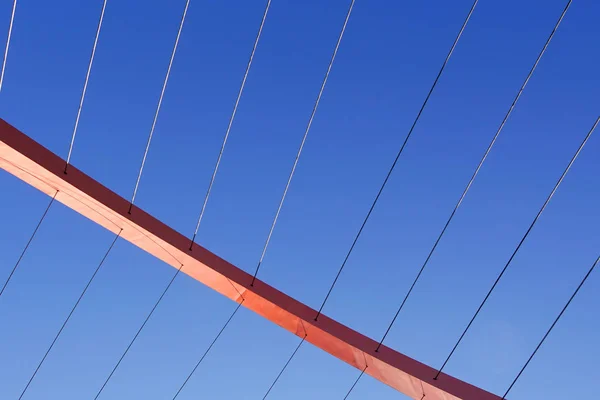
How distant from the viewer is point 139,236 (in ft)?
24.7

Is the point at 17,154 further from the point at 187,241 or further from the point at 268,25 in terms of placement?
the point at 268,25

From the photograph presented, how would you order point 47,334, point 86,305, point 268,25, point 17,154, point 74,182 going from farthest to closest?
point 47,334 < point 86,305 < point 268,25 < point 74,182 < point 17,154

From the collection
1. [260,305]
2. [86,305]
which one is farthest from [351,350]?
[86,305]

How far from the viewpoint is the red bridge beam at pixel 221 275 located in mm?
6902

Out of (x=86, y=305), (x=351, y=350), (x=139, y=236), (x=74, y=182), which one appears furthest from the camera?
(x=86, y=305)

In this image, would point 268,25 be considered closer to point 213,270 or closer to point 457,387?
point 213,270

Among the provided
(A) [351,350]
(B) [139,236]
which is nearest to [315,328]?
(A) [351,350]

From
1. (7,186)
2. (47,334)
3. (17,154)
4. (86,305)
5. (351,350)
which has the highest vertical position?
(17,154)

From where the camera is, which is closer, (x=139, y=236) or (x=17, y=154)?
(x=17, y=154)

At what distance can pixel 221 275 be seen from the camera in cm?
780

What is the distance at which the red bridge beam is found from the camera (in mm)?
6902

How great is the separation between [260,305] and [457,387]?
2.37m

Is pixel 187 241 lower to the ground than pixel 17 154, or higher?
lower

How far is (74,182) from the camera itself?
274 inches
